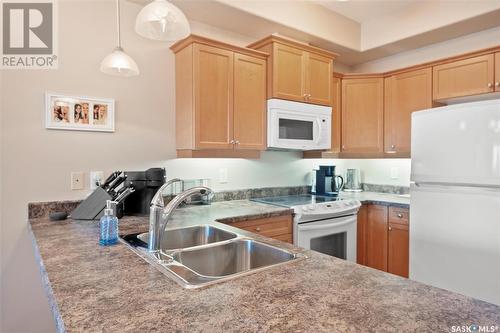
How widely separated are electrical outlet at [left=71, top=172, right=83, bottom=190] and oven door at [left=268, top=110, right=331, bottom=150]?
141 centimetres

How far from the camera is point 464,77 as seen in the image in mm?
2586

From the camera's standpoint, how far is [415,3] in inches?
108

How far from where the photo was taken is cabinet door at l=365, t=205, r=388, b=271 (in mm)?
2789

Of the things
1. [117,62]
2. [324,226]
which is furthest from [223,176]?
[117,62]

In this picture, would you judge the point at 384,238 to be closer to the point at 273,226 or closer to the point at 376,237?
the point at 376,237

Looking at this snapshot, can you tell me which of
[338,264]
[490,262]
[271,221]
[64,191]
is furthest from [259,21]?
[490,262]

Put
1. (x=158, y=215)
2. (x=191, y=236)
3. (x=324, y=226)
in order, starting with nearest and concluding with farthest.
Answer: (x=158, y=215) < (x=191, y=236) < (x=324, y=226)

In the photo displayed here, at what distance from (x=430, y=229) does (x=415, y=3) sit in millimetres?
1988

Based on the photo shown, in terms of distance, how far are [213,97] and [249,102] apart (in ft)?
1.08

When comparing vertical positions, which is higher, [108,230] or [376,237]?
[108,230]

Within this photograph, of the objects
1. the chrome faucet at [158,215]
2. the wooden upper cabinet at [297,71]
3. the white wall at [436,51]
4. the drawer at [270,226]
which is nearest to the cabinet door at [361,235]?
the drawer at [270,226]

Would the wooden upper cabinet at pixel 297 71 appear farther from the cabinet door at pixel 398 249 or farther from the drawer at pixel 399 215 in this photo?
the cabinet door at pixel 398 249

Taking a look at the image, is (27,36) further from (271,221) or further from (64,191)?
(271,221)

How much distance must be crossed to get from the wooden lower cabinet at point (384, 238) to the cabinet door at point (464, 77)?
→ 3.61 ft
